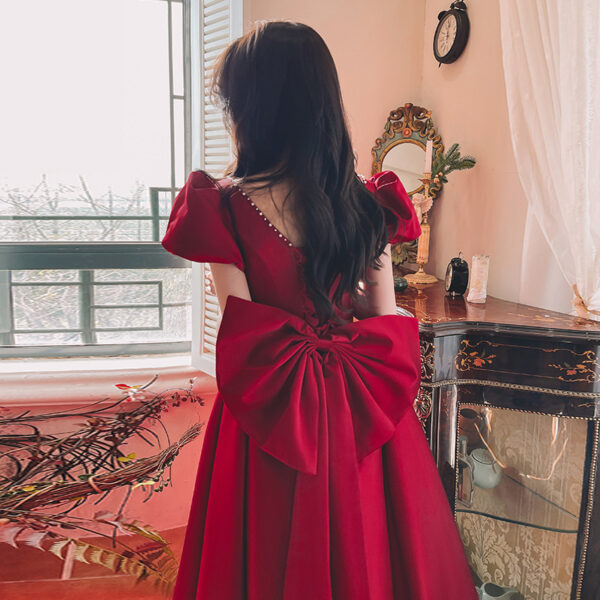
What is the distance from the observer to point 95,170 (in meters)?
2.31

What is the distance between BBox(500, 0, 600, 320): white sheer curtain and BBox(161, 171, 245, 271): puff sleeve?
37.7 inches

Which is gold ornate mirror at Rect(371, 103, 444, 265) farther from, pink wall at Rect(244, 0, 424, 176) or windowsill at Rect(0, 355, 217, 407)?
windowsill at Rect(0, 355, 217, 407)

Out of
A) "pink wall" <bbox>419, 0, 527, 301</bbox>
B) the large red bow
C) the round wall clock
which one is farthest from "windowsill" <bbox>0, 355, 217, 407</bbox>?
the round wall clock

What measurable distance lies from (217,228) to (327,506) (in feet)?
1.69

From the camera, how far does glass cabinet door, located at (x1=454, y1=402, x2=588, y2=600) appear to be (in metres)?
1.39

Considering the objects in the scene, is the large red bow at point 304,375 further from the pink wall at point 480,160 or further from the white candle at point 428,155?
the white candle at point 428,155

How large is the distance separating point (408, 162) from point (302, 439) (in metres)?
1.57

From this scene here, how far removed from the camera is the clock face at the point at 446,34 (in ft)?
6.49

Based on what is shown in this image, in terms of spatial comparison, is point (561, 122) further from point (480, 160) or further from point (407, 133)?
point (407, 133)

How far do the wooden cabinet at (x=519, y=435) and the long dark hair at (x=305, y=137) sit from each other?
19.3 inches

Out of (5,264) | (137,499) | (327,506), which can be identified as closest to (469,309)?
(327,506)

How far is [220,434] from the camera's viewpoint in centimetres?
107

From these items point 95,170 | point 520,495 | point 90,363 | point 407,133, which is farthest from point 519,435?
point 95,170

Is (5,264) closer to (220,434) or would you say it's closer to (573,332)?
(220,434)
